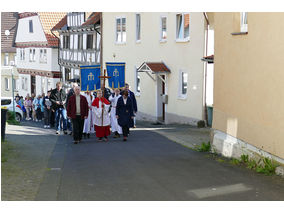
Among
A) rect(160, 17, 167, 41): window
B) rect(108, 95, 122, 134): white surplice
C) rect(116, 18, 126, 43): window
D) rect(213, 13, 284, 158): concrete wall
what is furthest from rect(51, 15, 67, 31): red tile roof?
rect(213, 13, 284, 158): concrete wall

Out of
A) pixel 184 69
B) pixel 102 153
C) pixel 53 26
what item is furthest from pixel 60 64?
pixel 102 153

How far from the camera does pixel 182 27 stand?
25.6 metres

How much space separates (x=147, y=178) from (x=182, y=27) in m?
17.0

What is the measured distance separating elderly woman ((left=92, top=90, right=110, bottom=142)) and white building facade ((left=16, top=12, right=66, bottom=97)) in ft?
118

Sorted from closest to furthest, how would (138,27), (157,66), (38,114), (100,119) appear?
(100,119) < (157,66) < (138,27) < (38,114)

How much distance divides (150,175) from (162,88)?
19.0 metres

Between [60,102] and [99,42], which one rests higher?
[99,42]

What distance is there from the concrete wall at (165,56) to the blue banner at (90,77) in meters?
6.73

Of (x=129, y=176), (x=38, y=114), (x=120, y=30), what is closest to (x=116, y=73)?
(x=129, y=176)

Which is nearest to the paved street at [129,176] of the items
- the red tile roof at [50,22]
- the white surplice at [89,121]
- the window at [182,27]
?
the white surplice at [89,121]

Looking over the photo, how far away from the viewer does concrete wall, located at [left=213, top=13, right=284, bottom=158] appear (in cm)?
962

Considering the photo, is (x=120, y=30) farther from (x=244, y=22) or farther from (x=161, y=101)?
(x=244, y=22)
